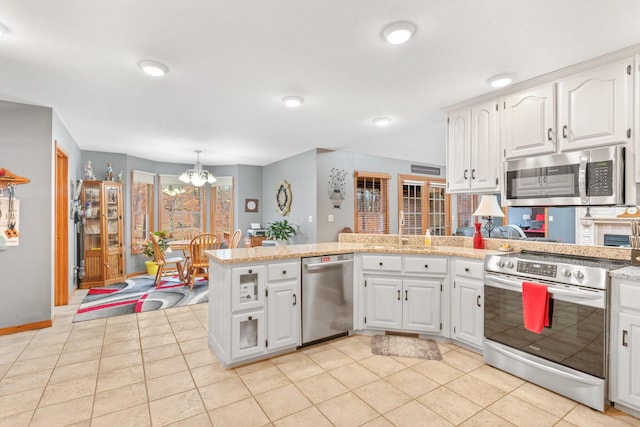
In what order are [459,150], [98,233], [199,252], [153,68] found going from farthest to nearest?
[98,233] < [199,252] < [459,150] < [153,68]

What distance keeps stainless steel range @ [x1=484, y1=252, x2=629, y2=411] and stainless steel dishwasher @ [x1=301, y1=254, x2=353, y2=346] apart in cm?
125

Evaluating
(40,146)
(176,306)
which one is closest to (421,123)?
(176,306)

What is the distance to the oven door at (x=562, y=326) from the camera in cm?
204

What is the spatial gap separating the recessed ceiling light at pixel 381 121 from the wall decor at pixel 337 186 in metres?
1.75

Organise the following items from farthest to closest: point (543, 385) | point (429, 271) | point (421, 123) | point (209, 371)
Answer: point (421, 123)
point (429, 271)
point (209, 371)
point (543, 385)

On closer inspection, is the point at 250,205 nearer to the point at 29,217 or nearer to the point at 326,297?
the point at 29,217

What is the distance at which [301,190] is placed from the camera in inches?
233

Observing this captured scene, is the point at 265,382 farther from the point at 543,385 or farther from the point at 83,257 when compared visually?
the point at 83,257

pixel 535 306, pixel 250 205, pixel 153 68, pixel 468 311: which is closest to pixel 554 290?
pixel 535 306

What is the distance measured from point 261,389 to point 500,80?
3151 millimetres

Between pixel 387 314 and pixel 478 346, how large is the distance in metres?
0.83

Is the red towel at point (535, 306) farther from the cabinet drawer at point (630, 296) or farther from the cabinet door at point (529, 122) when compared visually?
the cabinet door at point (529, 122)

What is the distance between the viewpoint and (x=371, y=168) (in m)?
6.39

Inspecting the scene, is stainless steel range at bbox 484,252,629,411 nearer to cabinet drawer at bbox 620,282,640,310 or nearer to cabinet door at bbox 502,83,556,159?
cabinet drawer at bbox 620,282,640,310
